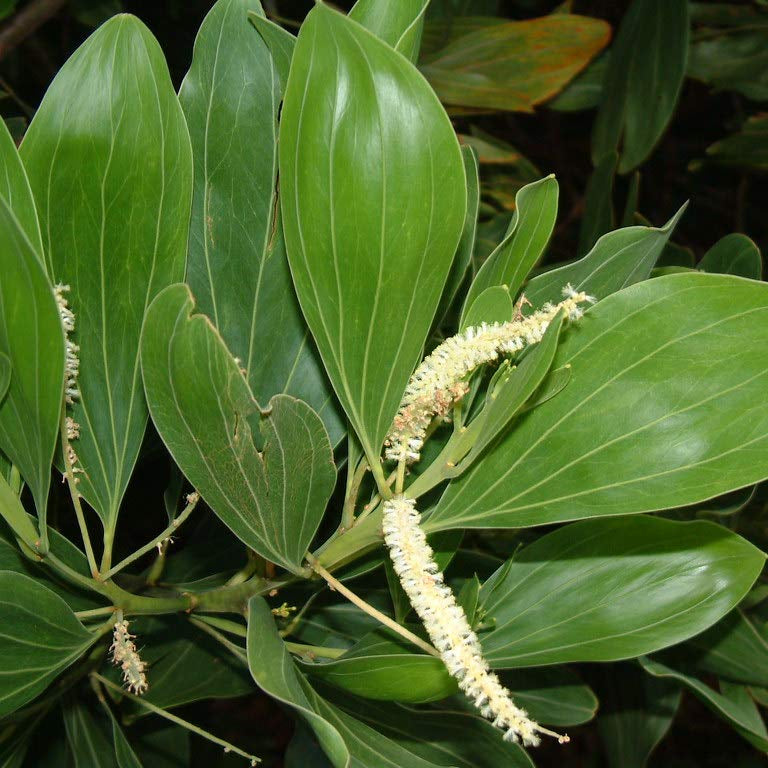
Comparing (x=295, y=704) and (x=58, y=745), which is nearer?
(x=295, y=704)

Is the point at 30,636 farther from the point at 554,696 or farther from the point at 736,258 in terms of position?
the point at 736,258

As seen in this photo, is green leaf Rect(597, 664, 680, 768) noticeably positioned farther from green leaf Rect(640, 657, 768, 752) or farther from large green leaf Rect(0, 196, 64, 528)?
large green leaf Rect(0, 196, 64, 528)

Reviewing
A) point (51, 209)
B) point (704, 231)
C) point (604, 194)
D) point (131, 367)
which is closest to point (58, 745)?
point (131, 367)

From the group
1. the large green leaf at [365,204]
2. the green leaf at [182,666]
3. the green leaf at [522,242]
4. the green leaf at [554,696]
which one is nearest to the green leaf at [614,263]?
the green leaf at [522,242]

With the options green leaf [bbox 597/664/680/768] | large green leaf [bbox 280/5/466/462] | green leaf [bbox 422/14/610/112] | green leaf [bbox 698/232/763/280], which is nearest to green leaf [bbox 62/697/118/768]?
large green leaf [bbox 280/5/466/462]

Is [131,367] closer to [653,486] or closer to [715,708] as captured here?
[653,486]

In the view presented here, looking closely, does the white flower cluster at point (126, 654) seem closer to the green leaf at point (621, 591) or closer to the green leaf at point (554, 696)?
the green leaf at point (621, 591)
